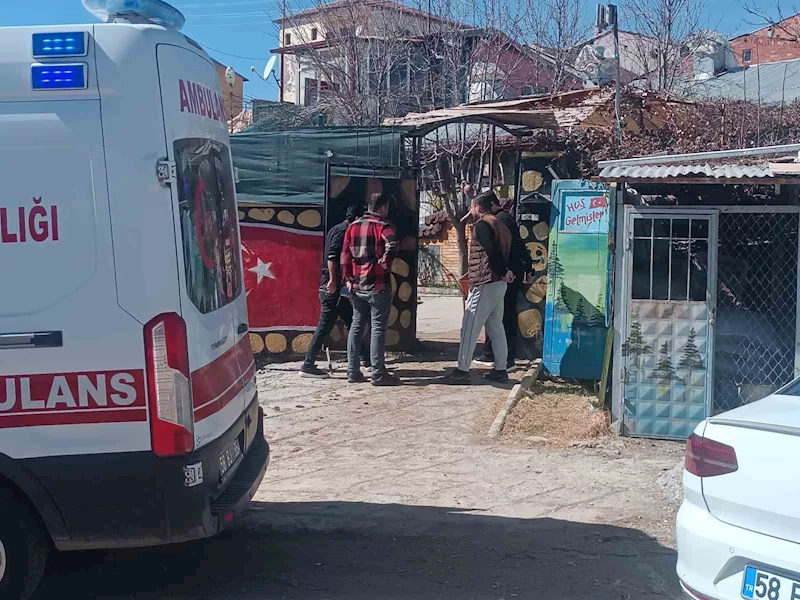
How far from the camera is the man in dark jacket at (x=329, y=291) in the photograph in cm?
947

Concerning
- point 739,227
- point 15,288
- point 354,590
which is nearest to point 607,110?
point 739,227

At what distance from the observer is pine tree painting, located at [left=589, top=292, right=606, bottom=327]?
29.8 feet

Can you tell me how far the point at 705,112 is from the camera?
32.8 ft

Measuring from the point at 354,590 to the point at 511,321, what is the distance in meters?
5.86

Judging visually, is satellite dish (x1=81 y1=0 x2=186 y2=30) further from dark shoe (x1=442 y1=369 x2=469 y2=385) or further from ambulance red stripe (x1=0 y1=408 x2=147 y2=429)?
dark shoe (x1=442 y1=369 x2=469 y2=385)

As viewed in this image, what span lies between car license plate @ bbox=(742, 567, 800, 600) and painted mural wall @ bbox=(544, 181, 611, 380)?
5.67 m

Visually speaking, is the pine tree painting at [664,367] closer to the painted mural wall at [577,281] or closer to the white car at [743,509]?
the painted mural wall at [577,281]

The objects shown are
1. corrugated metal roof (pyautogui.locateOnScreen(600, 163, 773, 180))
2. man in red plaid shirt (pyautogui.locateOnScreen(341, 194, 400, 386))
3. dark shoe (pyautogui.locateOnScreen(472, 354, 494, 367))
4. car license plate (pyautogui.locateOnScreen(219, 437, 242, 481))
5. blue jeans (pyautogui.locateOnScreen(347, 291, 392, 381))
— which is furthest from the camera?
dark shoe (pyautogui.locateOnScreen(472, 354, 494, 367))

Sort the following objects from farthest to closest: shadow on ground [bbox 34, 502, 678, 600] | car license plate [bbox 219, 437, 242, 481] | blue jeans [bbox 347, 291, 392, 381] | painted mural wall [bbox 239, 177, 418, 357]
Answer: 1. painted mural wall [bbox 239, 177, 418, 357]
2. blue jeans [bbox 347, 291, 392, 381]
3. shadow on ground [bbox 34, 502, 678, 600]
4. car license plate [bbox 219, 437, 242, 481]

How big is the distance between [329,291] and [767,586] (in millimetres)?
6637

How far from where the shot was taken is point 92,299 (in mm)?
3920

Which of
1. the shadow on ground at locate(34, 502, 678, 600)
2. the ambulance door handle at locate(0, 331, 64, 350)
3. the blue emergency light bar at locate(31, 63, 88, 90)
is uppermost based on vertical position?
the blue emergency light bar at locate(31, 63, 88, 90)

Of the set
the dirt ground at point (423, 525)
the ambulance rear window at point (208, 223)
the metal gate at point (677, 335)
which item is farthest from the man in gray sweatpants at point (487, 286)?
the ambulance rear window at point (208, 223)

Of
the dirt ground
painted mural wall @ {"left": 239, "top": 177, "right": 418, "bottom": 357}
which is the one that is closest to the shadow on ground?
the dirt ground
